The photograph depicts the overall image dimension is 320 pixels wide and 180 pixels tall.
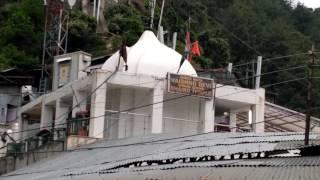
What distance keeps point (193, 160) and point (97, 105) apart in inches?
430

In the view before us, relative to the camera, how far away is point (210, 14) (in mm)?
75188

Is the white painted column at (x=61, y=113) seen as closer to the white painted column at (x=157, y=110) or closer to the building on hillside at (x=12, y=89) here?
the white painted column at (x=157, y=110)

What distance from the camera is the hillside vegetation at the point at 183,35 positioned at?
51062mm

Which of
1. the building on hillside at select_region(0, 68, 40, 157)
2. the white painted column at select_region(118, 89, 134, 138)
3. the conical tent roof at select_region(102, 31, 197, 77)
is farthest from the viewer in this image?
the building on hillside at select_region(0, 68, 40, 157)

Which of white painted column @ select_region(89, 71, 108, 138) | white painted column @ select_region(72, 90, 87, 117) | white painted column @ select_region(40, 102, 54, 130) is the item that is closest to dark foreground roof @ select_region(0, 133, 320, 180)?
white painted column @ select_region(89, 71, 108, 138)

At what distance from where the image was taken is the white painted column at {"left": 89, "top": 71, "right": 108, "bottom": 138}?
2522 cm

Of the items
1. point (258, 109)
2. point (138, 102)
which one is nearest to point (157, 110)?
point (138, 102)

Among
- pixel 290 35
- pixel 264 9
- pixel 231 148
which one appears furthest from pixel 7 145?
pixel 264 9

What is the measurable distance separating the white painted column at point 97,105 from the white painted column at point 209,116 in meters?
4.52

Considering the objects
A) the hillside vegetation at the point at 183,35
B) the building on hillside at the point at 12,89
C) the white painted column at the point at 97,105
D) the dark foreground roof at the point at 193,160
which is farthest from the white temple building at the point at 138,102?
the hillside vegetation at the point at 183,35

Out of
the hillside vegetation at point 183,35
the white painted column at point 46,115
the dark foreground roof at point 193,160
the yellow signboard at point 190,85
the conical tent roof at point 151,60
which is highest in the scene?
the hillside vegetation at point 183,35

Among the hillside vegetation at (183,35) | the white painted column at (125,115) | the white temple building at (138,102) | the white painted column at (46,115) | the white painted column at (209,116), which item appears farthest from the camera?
the hillside vegetation at (183,35)

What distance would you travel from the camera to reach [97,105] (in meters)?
25.4

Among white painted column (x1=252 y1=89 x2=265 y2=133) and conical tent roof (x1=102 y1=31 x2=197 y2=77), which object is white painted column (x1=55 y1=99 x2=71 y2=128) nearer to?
conical tent roof (x1=102 y1=31 x2=197 y2=77)
